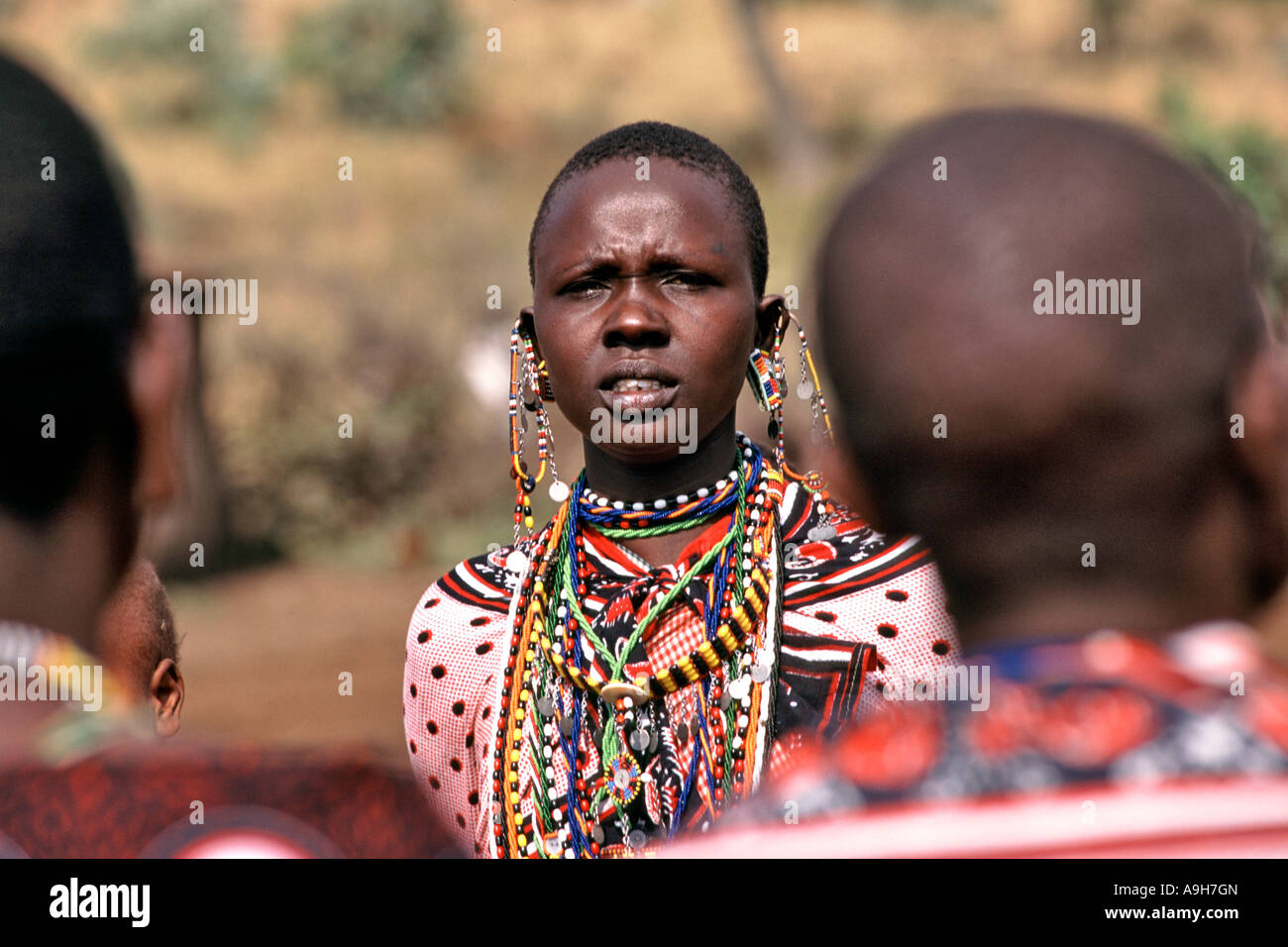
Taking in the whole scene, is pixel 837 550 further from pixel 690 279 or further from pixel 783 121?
pixel 783 121

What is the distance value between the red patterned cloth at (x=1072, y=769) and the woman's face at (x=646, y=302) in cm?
120

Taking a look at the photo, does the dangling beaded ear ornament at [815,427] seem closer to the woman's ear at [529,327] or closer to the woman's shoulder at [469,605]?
Answer: the woman's ear at [529,327]

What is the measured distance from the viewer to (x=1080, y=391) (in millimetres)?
1310

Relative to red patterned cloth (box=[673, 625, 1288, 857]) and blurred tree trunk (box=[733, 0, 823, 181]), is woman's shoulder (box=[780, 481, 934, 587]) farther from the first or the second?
blurred tree trunk (box=[733, 0, 823, 181])

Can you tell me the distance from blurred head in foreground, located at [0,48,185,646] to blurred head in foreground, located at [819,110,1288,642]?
0.83 meters

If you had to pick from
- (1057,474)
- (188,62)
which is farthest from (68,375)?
(188,62)

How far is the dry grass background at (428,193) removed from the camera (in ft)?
38.7

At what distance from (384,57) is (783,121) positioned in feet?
26.7

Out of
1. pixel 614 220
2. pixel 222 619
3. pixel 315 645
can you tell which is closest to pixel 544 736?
pixel 614 220

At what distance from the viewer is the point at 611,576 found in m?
2.58

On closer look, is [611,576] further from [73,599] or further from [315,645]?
[315,645]

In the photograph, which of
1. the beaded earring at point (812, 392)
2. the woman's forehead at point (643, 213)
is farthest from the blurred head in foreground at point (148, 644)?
the beaded earring at point (812, 392)

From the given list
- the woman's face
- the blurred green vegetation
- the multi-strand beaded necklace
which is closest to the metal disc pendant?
the multi-strand beaded necklace

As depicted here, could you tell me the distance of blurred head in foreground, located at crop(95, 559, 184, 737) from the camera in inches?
72.0
